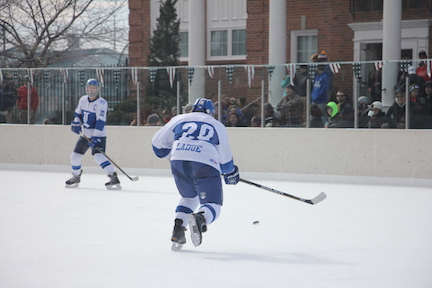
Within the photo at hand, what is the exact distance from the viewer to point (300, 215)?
7176mm

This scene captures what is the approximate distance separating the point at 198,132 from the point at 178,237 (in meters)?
0.85

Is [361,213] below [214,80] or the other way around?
below

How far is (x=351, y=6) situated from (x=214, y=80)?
19.7 feet

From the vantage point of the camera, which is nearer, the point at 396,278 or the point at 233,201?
the point at 396,278

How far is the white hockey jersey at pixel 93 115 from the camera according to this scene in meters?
9.70

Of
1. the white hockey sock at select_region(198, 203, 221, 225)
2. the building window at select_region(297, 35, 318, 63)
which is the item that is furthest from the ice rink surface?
the building window at select_region(297, 35, 318, 63)

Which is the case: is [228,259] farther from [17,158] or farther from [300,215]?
[17,158]

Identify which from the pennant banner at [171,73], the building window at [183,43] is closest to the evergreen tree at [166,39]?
the building window at [183,43]

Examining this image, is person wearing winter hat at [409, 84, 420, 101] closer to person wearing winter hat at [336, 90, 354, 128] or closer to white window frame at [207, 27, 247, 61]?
person wearing winter hat at [336, 90, 354, 128]

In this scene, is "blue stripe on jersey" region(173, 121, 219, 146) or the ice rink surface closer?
the ice rink surface

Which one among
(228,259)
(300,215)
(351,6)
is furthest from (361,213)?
(351,6)

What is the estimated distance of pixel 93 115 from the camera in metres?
9.76

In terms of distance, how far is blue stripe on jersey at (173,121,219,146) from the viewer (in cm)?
527

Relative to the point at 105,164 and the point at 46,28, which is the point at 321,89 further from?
the point at 46,28
